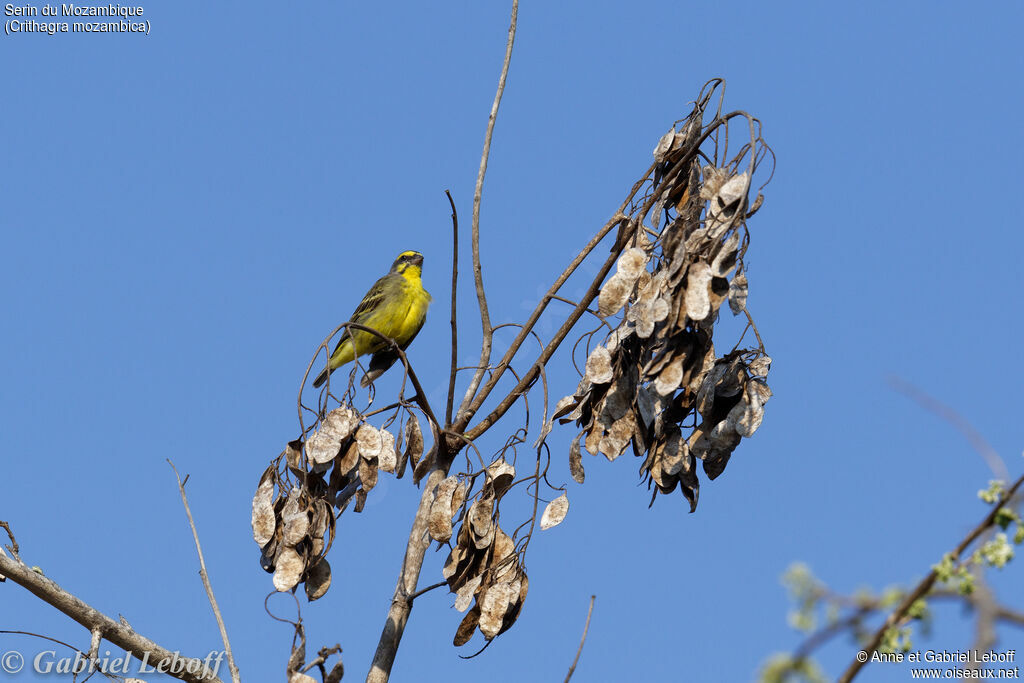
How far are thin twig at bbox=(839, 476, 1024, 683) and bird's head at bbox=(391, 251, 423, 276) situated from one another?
8.66m

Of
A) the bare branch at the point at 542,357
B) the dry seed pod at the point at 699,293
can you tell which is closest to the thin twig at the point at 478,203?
the bare branch at the point at 542,357

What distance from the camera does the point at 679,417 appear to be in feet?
14.4

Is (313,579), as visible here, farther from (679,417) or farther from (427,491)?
(679,417)

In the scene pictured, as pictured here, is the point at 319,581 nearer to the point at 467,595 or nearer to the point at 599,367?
the point at 467,595

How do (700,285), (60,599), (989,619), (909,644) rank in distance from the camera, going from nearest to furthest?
(989,619) → (909,644) → (700,285) → (60,599)

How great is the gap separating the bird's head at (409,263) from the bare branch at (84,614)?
588cm

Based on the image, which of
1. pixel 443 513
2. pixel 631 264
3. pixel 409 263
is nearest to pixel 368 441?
pixel 443 513

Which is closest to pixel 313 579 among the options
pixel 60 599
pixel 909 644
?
pixel 60 599

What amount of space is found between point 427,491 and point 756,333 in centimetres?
173

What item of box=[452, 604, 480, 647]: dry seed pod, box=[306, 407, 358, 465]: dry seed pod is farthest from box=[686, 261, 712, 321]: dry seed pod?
box=[452, 604, 480, 647]: dry seed pod

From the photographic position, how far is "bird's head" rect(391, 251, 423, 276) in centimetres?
1056

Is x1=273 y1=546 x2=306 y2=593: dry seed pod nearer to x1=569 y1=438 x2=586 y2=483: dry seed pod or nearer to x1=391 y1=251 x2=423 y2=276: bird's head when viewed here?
x1=569 y1=438 x2=586 y2=483: dry seed pod

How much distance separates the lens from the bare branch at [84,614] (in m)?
4.83

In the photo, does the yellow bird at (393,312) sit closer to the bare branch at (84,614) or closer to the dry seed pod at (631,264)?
the bare branch at (84,614)
